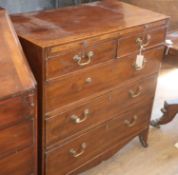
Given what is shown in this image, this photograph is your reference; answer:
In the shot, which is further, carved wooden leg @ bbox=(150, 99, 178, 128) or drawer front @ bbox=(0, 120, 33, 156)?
carved wooden leg @ bbox=(150, 99, 178, 128)

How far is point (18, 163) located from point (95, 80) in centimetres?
53

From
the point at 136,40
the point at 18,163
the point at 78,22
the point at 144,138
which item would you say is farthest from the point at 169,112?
the point at 18,163

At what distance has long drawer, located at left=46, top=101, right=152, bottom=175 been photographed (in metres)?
1.57

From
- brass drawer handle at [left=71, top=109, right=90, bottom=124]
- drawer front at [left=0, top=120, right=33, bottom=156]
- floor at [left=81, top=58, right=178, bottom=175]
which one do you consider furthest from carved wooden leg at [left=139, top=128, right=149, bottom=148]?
drawer front at [left=0, top=120, right=33, bottom=156]

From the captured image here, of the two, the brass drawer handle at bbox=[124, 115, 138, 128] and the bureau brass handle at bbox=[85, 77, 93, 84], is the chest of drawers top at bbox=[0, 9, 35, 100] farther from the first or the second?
the brass drawer handle at bbox=[124, 115, 138, 128]

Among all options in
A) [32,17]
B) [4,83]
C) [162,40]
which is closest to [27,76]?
[4,83]

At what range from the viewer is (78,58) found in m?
1.39

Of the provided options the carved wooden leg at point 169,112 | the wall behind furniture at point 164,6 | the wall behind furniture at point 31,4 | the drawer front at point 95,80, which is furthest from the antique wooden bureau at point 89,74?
the wall behind furniture at point 164,6

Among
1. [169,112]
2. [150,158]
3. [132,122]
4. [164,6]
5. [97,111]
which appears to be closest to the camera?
[97,111]

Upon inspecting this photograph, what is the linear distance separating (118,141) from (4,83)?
3.31ft

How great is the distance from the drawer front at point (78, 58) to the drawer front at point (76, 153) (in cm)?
→ 40

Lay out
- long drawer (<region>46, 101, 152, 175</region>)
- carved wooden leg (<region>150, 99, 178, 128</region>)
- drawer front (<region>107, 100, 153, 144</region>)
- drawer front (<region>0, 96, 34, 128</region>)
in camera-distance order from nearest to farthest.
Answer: drawer front (<region>0, 96, 34, 128</region>) → long drawer (<region>46, 101, 152, 175</region>) → drawer front (<region>107, 100, 153, 144</region>) → carved wooden leg (<region>150, 99, 178, 128</region>)

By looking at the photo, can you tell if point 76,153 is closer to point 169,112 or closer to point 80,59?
point 80,59

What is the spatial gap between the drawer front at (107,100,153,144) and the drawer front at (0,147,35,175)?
2.01 feet
